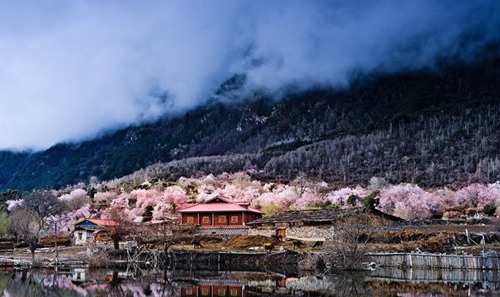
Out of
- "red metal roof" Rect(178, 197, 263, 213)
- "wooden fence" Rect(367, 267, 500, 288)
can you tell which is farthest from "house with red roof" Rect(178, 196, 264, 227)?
"wooden fence" Rect(367, 267, 500, 288)

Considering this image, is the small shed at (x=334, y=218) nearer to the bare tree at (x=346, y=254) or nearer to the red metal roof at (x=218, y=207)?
the bare tree at (x=346, y=254)

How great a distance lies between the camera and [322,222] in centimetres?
7369

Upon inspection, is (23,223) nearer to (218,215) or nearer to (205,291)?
(218,215)

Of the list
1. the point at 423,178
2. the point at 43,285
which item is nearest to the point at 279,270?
the point at 43,285

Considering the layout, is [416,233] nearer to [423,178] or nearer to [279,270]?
[279,270]

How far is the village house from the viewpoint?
2840 inches

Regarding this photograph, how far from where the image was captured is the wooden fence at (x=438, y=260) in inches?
2109

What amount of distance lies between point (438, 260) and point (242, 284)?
1975cm

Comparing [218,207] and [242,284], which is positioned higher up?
[218,207]

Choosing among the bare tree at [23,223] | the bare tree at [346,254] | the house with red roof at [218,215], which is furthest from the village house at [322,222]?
the bare tree at [23,223]

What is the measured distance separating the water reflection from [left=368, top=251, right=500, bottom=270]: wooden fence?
2.20m

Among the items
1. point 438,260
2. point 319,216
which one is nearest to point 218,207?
point 319,216

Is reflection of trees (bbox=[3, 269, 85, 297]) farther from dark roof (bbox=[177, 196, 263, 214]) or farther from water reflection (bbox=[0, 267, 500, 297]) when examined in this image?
dark roof (bbox=[177, 196, 263, 214])

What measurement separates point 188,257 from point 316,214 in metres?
16.9
